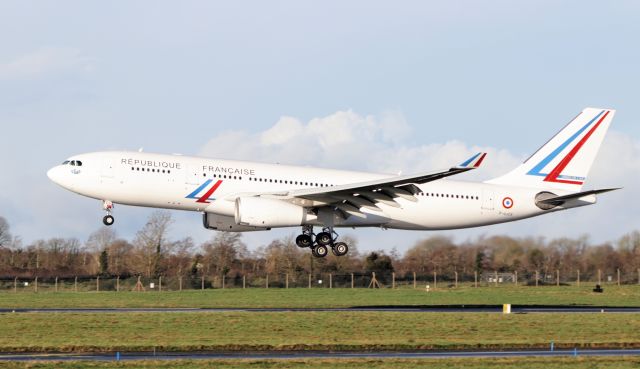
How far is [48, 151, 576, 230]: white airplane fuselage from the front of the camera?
4688cm

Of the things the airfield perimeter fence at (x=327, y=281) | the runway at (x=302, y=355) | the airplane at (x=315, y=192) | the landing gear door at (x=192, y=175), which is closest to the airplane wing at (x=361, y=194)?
the airplane at (x=315, y=192)

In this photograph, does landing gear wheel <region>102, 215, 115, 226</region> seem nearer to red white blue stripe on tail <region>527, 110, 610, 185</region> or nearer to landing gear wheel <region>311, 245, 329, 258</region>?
landing gear wheel <region>311, 245, 329, 258</region>

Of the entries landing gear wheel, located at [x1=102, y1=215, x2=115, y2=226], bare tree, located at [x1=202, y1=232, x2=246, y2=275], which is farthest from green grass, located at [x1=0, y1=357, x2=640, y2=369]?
bare tree, located at [x1=202, y1=232, x2=246, y2=275]

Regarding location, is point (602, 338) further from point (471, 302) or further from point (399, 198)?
point (471, 302)

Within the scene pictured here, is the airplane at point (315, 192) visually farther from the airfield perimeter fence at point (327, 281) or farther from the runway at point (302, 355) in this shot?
the airfield perimeter fence at point (327, 281)

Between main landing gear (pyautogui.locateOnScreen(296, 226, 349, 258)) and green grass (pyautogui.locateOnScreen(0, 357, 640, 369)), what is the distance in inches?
730

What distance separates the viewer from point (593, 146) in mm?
57281

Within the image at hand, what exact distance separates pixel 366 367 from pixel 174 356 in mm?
6573

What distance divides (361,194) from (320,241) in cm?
354

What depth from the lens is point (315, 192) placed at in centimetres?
4712

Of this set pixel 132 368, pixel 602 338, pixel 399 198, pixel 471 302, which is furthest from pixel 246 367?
pixel 471 302

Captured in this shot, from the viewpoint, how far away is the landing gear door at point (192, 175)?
47062mm

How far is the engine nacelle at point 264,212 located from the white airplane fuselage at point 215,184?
0.92 m

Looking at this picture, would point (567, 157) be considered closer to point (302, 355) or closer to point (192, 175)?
point (192, 175)
